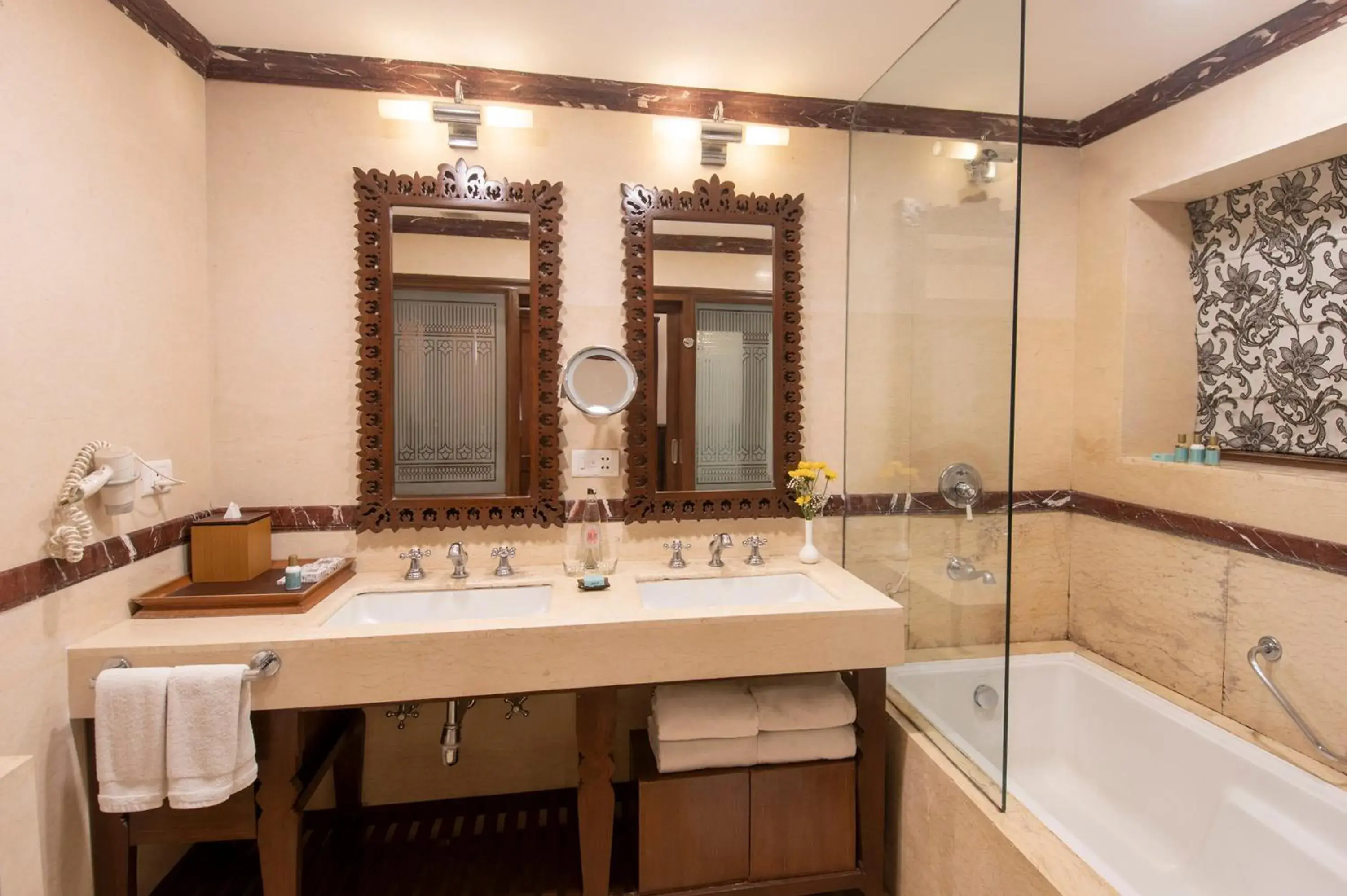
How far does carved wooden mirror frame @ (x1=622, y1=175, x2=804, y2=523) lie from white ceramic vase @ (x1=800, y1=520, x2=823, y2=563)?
116 millimetres

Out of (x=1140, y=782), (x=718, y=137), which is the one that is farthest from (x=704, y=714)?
(x=718, y=137)

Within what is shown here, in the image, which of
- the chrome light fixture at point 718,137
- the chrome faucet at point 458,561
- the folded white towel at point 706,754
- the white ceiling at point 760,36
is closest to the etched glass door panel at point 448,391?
the chrome faucet at point 458,561

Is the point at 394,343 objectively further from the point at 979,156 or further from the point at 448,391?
the point at 979,156

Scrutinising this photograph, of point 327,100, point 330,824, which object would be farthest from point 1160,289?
point 330,824

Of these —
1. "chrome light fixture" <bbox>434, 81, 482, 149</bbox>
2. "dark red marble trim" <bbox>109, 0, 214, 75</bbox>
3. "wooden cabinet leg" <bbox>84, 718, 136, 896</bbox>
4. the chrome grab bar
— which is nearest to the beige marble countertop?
"wooden cabinet leg" <bbox>84, 718, 136, 896</bbox>

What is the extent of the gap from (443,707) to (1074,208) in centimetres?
304

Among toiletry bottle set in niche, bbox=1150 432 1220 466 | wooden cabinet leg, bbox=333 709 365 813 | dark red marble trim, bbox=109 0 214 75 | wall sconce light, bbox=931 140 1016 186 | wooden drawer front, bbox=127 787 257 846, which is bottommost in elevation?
wooden cabinet leg, bbox=333 709 365 813

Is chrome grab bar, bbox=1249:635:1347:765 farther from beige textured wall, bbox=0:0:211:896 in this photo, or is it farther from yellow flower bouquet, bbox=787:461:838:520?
beige textured wall, bbox=0:0:211:896

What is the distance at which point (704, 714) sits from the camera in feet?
5.52

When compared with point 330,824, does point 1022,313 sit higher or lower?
higher

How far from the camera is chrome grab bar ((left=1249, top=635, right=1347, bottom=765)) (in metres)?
1.57

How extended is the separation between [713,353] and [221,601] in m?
1.63

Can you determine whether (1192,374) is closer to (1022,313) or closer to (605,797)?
(1022,313)

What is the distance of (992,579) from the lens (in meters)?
1.44
